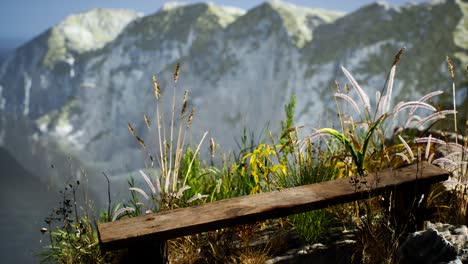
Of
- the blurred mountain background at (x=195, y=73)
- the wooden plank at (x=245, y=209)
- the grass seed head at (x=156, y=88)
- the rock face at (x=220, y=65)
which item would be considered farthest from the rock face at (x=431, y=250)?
the rock face at (x=220, y=65)

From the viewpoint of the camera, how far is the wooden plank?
216 centimetres

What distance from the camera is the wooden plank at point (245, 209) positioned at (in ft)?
7.08

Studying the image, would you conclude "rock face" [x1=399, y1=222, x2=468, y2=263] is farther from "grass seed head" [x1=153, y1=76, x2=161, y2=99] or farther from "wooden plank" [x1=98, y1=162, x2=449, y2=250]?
"grass seed head" [x1=153, y1=76, x2=161, y2=99]

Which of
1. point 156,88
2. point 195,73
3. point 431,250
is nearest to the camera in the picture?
point 431,250

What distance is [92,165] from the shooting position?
155125 millimetres

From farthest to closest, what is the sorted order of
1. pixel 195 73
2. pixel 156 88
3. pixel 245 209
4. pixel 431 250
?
pixel 195 73
pixel 156 88
pixel 431 250
pixel 245 209

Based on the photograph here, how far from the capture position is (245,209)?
7.91ft

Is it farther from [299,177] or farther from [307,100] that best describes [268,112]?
[299,177]

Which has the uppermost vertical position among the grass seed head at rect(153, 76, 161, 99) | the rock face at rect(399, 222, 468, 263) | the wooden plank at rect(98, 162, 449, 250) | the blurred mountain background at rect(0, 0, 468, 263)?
the blurred mountain background at rect(0, 0, 468, 263)

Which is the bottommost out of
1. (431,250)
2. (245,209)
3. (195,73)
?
(431,250)

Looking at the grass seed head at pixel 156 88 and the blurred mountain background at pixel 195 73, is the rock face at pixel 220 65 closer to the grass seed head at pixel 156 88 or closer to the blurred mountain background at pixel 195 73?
the blurred mountain background at pixel 195 73

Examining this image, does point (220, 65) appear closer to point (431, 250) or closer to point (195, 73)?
point (195, 73)

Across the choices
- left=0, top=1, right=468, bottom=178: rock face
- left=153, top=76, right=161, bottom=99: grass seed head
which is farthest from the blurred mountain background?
left=153, top=76, right=161, bottom=99: grass seed head

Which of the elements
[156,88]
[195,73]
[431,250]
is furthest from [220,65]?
[431,250]
